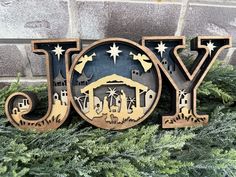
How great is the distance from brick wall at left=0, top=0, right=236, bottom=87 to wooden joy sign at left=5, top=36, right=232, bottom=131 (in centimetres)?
16

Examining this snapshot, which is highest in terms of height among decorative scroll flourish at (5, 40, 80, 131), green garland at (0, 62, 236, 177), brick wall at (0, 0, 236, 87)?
brick wall at (0, 0, 236, 87)

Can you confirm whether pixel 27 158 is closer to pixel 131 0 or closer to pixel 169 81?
pixel 169 81

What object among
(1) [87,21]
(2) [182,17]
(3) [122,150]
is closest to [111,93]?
(3) [122,150]

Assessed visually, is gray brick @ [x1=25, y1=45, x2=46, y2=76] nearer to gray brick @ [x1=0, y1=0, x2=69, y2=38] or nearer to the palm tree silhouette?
gray brick @ [x1=0, y1=0, x2=69, y2=38]

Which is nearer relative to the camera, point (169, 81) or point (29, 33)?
point (169, 81)

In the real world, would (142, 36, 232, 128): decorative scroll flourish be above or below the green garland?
above

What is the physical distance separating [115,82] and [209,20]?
0.43 meters

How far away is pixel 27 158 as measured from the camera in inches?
29.2

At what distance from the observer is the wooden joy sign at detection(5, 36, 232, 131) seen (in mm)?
861

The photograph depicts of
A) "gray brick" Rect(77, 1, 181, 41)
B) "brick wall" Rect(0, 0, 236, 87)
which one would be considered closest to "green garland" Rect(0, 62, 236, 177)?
"brick wall" Rect(0, 0, 236, 87)

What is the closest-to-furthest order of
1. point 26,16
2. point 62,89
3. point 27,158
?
point 27,158, point 62,89, point 26,16

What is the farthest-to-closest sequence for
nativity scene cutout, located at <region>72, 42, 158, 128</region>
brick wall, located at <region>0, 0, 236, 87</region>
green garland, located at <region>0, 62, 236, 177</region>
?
brick wall, located at <region>0, 0, 236, 87</region>
nativity scene cutout, located at <region>72, 42, 158, 128</region>
green garland, located at <region>0, 62, 236, 177</region>

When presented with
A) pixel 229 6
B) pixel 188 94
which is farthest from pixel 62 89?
Result: pixel 229 6

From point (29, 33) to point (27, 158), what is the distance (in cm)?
43
